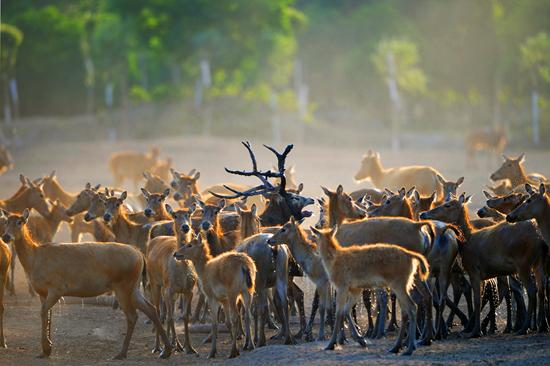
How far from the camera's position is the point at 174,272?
14773 millimetres

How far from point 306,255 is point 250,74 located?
43.5 meters

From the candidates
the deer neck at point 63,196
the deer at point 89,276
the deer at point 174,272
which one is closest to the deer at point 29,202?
the deer neck at point 63,196

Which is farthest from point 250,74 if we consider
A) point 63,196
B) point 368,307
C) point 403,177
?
point 368,307

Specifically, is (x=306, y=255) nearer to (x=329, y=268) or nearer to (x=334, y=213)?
(x=329, y=268)

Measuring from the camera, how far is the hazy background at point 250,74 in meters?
53.3

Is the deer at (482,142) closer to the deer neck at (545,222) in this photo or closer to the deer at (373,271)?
the deer neck at (545,222)

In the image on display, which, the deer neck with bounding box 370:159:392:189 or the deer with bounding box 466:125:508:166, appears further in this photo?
the deer with bounding box 466:125:508:166

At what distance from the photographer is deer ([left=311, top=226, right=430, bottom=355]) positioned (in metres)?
12.8

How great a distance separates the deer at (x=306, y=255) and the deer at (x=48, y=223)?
704 centimetres

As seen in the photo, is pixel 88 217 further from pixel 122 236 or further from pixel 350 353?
pixel 350 353

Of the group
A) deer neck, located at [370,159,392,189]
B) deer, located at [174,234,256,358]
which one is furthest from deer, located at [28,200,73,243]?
deer neck, located at [370,159,392,189]

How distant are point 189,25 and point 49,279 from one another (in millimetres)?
40950

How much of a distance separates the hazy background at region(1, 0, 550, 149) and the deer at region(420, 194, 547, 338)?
34.8 metres

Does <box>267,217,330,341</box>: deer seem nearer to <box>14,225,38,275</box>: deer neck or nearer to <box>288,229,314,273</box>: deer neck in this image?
<box>288,229,314,273</box>: deer neck
